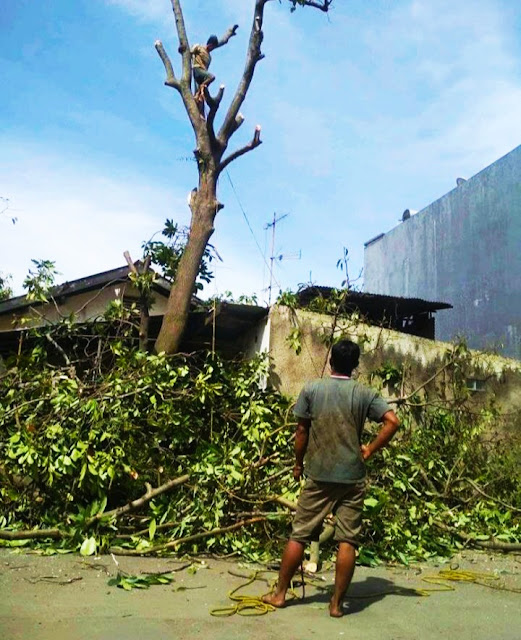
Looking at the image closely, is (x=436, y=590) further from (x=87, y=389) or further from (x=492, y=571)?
(x=87, y=389)

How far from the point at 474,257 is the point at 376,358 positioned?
32.0ft

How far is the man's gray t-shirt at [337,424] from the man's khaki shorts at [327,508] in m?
0.07

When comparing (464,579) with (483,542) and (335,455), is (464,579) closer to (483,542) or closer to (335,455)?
(483,542)

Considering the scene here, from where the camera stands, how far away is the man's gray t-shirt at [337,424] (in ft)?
12.7

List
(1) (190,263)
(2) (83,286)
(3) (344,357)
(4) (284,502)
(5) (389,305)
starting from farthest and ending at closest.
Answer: (5) (389,305) → (2) (83,286) → (1) (190,263) → (4) (284,502) → (3) (344,357)

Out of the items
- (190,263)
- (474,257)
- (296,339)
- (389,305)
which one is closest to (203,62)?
(190,263)

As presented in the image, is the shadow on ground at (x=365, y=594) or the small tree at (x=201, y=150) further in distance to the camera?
the small tree at (x=201, y=150)

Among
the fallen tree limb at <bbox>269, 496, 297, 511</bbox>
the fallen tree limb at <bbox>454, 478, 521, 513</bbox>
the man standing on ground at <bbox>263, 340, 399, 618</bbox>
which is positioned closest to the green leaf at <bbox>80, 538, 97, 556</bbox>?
the fallen tree limb at <bbox>269, 496, 297, 511</bbox>

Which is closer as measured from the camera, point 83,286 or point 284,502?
point 284,502

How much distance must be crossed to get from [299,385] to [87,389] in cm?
251

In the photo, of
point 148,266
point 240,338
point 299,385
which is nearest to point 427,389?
point 299,385

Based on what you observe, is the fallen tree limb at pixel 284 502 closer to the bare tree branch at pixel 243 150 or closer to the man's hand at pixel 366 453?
the man's hand at pixel 366 453

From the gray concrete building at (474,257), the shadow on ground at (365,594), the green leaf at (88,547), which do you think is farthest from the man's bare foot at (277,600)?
the gray concrete building at (474,257)

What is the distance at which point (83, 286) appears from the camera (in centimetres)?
1038
